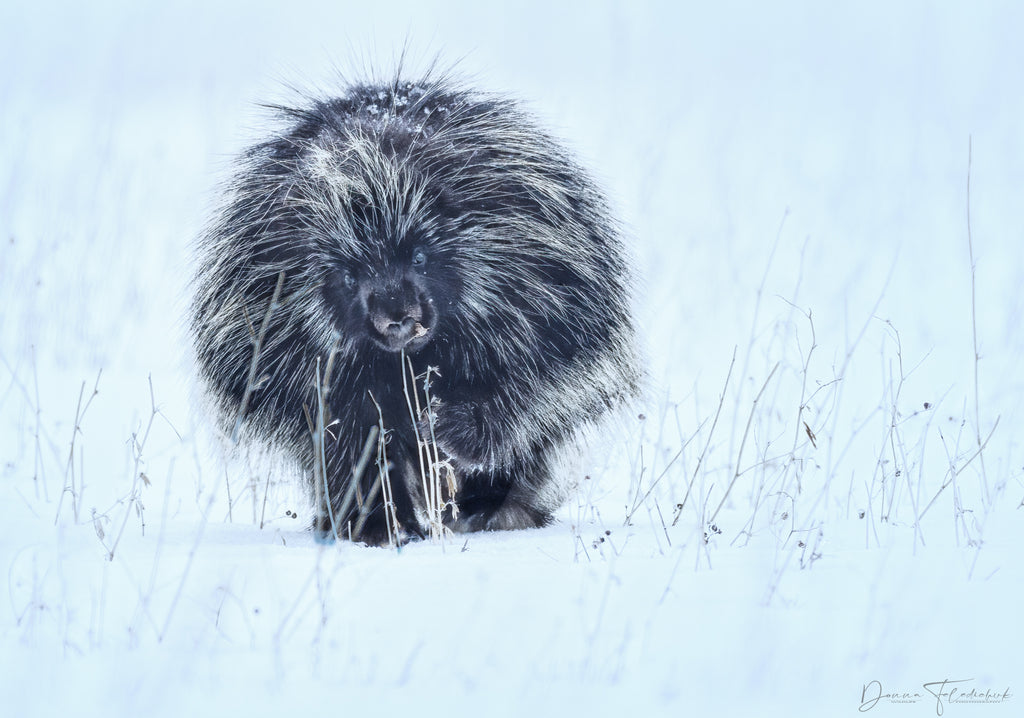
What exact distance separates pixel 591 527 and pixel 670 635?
180cm

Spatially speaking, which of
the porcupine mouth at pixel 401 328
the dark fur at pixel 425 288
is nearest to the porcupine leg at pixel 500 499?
the dark fur at pixel 425 288

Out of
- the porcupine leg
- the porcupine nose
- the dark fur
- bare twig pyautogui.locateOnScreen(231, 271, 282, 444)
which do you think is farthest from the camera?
the porcupine leg

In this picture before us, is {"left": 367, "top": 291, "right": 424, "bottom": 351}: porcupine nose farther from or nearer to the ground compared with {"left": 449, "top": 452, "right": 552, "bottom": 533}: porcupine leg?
Result: farther from the ground

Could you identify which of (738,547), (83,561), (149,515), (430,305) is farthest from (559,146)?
(83,561)

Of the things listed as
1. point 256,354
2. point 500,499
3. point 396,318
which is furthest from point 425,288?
point 500,499

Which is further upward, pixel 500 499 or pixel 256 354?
pixel 256 354

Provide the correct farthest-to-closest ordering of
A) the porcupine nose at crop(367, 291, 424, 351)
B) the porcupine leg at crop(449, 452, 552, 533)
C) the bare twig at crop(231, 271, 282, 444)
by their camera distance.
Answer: the porcupine leg at crop(449, 452, 552, 533) < the porcupine nose at crop(367, 291, 424, 351) < the bare twig at crop(231, 271, 282, 444)

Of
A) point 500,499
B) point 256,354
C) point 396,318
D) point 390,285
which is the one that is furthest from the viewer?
point 500,499

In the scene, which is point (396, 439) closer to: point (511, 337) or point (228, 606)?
point (511, 337)

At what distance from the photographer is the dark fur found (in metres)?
4.41

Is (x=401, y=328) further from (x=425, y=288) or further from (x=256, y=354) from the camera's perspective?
(x=256, y=354)

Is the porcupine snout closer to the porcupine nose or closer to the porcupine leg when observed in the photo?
the porcupine nose

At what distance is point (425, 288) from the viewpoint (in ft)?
14.1

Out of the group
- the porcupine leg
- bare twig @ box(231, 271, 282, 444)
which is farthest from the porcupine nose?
the porcupine leg
